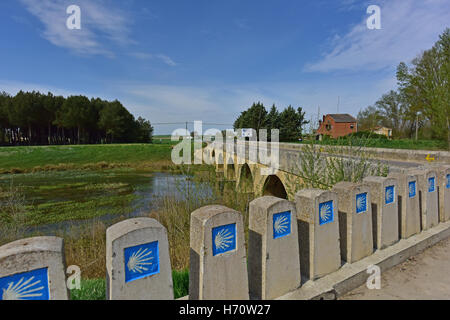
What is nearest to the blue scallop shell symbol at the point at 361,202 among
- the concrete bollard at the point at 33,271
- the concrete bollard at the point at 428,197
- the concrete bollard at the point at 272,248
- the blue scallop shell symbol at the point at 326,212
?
the blue scallop shell symbol at the point at 326,212

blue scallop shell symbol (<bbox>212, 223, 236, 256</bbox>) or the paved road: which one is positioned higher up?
blue scallop shell symbol (<bbox>212, 223, 236, 256</bbox>)

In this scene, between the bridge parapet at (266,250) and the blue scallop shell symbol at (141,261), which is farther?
the blue scallop shell symbol at (141,261)

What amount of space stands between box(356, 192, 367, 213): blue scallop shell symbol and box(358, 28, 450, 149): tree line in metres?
3.15

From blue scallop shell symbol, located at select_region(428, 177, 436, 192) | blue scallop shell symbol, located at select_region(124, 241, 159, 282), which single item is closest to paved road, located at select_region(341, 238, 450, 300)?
blue scallop shell symbol, located at select_region(428, 177, 436, 192)

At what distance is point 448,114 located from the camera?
14047 mm

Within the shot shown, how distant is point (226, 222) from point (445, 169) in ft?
15.3

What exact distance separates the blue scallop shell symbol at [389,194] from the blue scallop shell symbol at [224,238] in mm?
2493

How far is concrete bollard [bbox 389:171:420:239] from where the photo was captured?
3.83 m

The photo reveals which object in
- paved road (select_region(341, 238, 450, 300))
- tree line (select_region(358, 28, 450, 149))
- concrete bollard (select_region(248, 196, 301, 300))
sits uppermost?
tree line (select_region(358, 28, 450, 149))

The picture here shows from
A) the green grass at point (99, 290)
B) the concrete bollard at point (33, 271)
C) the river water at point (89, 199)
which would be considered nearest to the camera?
the concrete bollard at point (33, 271)

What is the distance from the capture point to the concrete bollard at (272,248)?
2.35m

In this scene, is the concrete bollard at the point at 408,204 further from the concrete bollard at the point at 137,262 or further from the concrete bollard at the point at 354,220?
the concrete bollard at the point at 137,262

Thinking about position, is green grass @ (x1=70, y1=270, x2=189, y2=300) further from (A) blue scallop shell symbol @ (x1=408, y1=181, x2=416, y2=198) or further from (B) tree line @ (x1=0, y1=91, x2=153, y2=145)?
(B) tree line @ (x1=0, y1=91, x2=153, y2=145)
